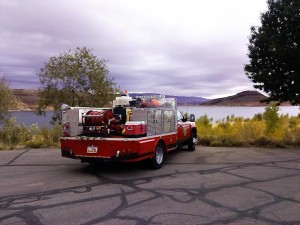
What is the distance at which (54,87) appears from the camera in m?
23.3

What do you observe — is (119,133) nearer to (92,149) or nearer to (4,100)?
(92,149)

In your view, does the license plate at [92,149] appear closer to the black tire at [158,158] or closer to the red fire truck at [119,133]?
the red fire truck at [119,133]

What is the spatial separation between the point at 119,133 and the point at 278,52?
8549mm

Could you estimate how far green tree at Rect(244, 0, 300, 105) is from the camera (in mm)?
14984

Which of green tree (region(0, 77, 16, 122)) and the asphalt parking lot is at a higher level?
green tree (region(0, 77, 16, 122))

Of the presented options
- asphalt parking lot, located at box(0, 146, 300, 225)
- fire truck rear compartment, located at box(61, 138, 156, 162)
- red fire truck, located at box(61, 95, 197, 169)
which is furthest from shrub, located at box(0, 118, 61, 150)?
fire truck rear compartment, located at box(61, 138, 156, 162)

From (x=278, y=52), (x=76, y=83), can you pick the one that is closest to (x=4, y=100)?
(x=76, y=83)

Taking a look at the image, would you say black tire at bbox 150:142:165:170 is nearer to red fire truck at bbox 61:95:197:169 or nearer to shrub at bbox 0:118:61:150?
red fire truck at bbox 61:95:197:169

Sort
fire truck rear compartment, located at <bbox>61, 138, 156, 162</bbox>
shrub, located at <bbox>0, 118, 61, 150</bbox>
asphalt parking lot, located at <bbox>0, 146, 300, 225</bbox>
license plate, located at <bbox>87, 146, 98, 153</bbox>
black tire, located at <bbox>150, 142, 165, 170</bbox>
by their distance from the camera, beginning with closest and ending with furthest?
asphalt parking lot, located at <bbox>0, 146, 300, 225</bbox>, fire truck rear compartment, located at <bbox>61, 138, 156, 162</bbox>, license plate, located at <bbox>87, 146, 98, 153</bbox>, black tire, located at <bbox>150, 142, 165, 170</bbox>, shrub, located at <bbox>0, 118, 61, 150</bbox>

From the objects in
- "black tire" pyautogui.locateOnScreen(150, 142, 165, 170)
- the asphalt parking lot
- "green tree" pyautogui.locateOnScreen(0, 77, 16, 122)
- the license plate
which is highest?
"green tree" pyautogui.locateOnScreen(0, 77, 16, 122)

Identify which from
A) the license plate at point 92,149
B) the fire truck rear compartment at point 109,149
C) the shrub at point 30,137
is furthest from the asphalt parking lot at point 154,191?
the shrub at point 30,137

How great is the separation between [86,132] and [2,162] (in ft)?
12.2

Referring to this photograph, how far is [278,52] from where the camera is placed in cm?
1498

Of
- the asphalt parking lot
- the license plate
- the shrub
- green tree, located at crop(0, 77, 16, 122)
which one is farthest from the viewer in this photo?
green tree, located at crop(0, 77, 16, 122)
